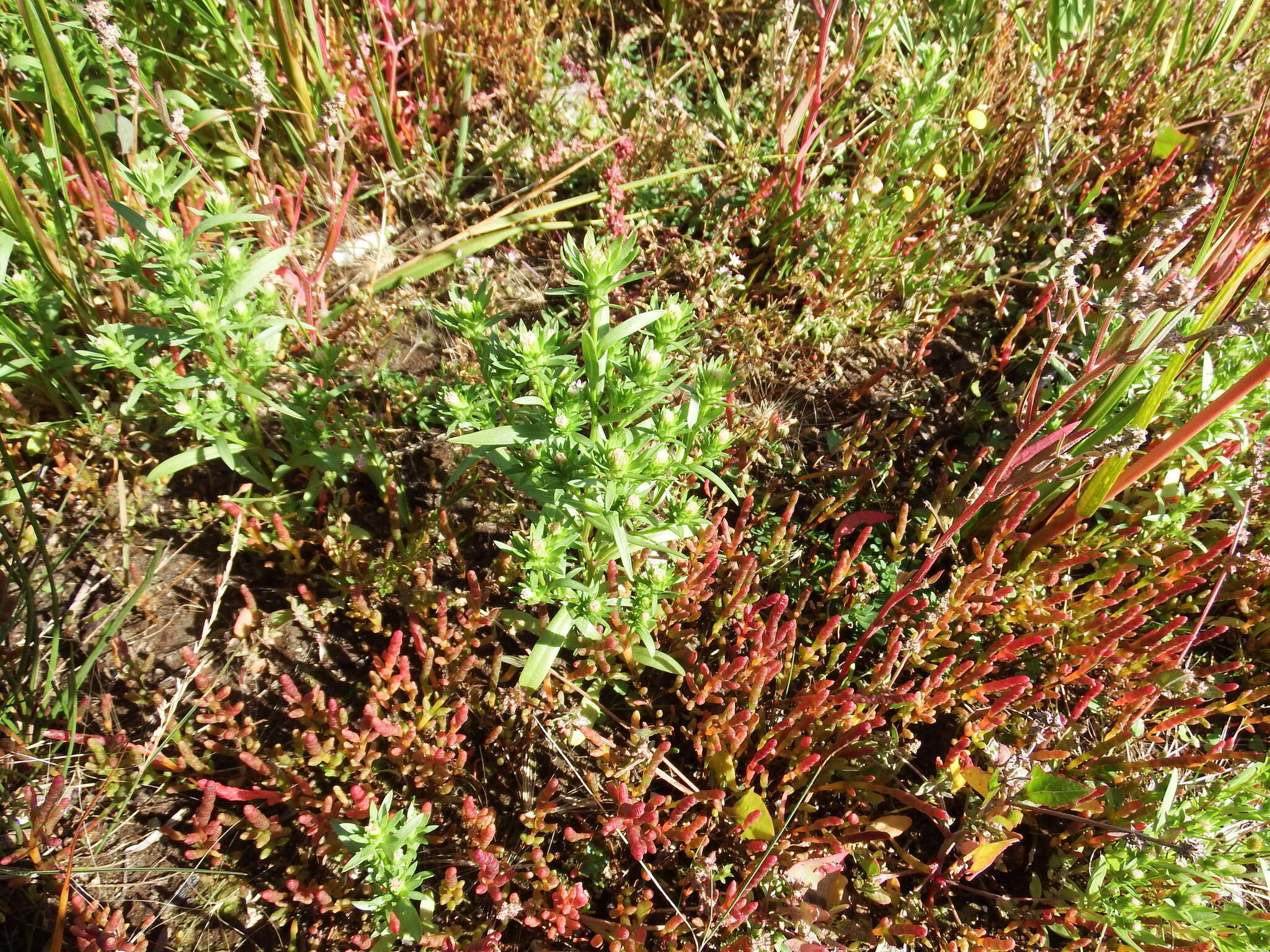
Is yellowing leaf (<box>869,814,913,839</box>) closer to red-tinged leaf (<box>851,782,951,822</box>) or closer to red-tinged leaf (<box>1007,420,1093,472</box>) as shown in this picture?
red-tinged leaf (<box>851,782,951,822</box>)

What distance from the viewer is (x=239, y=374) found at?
2.32 m

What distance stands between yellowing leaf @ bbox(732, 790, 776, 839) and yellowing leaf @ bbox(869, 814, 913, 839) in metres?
0.31

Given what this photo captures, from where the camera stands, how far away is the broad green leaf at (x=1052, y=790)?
224cm

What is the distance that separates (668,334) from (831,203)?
1.80 meters

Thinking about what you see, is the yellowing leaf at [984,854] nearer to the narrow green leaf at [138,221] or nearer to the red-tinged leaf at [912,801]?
the red-tinged leaf at [912,801]

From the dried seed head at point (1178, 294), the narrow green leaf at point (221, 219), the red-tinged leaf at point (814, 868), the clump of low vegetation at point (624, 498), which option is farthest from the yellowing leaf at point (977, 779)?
the narrow green leaf at point (221, 219)

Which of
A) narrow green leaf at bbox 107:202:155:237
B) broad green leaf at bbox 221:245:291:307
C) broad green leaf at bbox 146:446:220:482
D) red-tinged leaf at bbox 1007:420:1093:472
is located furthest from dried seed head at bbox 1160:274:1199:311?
broad green leaf at bbox 146:446:220:482

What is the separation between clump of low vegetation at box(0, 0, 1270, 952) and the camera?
2.16m

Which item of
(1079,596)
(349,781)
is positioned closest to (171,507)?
(349,781)

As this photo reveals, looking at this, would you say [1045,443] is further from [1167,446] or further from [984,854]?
[984,854]

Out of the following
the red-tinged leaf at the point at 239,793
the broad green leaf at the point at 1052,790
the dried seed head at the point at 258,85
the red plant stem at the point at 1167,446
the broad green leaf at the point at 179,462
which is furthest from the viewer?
the dried seed head at the point at 258,85

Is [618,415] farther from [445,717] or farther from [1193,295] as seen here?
[1193,295]

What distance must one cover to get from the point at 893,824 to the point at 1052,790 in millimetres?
475

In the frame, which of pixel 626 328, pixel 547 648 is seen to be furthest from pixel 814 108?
pixel 547 648
